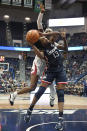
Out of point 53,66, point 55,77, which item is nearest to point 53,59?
point 53,66

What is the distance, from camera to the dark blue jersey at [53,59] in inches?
146

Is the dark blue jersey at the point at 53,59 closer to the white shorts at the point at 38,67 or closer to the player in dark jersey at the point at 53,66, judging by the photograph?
the player in dark jersey at the point at 53,66

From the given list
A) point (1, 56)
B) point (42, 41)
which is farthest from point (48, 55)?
point (1, 56)

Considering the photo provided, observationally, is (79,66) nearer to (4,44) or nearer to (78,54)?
(78,54)

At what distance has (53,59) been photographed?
146 inches

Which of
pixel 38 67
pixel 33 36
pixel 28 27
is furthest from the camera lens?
pixel 28 27

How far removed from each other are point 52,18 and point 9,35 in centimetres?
422

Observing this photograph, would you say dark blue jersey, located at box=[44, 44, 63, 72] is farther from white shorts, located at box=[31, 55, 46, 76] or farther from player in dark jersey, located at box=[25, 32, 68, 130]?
white shorts, located at box=[31, 55, 46, 76]

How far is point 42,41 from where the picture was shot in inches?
145

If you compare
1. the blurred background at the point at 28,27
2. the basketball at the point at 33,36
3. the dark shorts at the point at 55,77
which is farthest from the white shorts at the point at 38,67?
the blurred background at the point at 28,27

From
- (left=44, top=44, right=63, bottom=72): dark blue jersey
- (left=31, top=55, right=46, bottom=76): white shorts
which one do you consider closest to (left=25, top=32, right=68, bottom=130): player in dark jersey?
(left=44, top=44, right=63, bottom=72): dark blue jersey

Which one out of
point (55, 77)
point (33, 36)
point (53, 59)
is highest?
point (33, 36)

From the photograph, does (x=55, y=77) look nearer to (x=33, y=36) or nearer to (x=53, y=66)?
(x=53, y=66)

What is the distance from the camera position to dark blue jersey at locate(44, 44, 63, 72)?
3719mm
